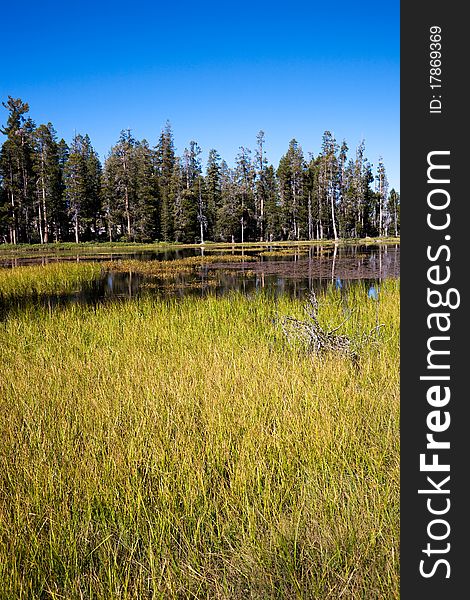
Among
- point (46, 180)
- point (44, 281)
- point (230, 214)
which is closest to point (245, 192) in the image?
point (230, 214)

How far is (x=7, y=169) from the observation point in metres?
54.7

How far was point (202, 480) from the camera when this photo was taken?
10.9ft

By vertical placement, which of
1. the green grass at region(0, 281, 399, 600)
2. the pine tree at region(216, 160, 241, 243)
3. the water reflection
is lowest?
the green grass at region(0, 281, 399, 600)

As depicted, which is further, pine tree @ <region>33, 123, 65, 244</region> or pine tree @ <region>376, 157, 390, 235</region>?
pine tree @ <region>376, 157, 390, 235</region>

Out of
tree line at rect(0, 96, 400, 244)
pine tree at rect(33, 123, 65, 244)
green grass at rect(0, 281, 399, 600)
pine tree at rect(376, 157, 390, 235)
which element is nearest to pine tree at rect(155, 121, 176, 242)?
tree line at rect(0, 96, 400, 244)

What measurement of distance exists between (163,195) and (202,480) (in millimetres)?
64905

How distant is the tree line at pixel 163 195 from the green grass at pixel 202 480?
163ft

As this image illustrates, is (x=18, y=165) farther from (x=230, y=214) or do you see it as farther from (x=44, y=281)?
(x=44, y=281)

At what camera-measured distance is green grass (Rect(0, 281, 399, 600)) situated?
2512 mm

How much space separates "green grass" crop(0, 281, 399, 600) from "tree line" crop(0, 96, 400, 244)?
49.8 metres

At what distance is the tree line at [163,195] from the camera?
2216 inches

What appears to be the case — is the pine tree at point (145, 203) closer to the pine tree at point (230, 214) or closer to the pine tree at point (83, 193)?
the pine tree at point (83, 193)

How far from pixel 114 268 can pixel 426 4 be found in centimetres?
2749

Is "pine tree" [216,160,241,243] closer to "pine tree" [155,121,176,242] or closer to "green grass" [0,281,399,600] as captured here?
"pine tree" [155,121,176,242]
